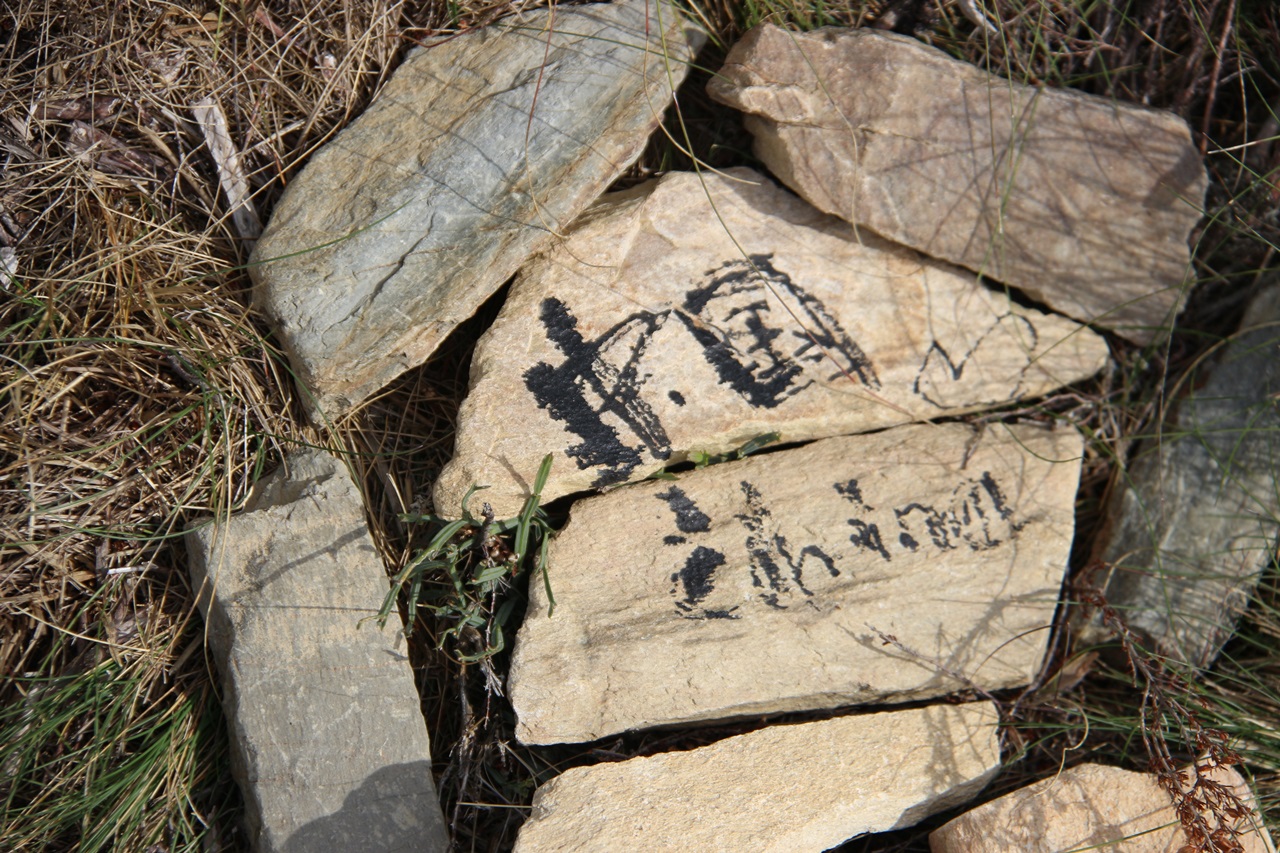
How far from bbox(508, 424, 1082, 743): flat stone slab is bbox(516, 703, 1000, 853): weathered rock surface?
0.26ft

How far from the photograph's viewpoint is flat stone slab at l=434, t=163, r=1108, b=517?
1.99 meters

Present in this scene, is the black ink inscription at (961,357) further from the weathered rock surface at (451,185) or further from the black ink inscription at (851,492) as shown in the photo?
the weathered rock surface at (451,185)

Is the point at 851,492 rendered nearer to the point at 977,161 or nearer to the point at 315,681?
the point at 977,161

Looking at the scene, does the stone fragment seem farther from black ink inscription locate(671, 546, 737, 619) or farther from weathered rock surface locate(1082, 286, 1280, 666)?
black ink inscription locate(671, 546, 737, 619)

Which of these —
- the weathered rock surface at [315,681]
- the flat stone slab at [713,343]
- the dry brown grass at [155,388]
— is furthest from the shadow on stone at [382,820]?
the flat stone slab at [713,343]

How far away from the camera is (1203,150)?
7.80 ft

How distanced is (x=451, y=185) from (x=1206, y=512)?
195cm

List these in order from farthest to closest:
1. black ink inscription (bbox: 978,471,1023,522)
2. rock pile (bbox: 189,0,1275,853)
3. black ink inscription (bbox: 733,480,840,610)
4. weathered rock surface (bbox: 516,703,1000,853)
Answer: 1. black ink inscription (bbox: 978,471,1023,522)
2. black ink inscription (bbox: 733,480,840,610)
3. rock pile (bbox: 189,0,1275,853)
4. weathered rock surface (bbox: 516,703,1000,853)

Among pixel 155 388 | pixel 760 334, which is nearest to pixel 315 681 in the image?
pixel 155 388

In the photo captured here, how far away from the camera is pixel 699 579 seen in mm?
2023

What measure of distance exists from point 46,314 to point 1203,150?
278cm

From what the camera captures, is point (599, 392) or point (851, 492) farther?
point (851, 492)

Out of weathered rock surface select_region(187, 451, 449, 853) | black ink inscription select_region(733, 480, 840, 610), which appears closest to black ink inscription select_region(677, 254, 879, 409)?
black ink inscription select_region(733, 480, 840, 610)

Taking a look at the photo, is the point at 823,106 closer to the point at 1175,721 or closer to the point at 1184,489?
the point at 1184,489
